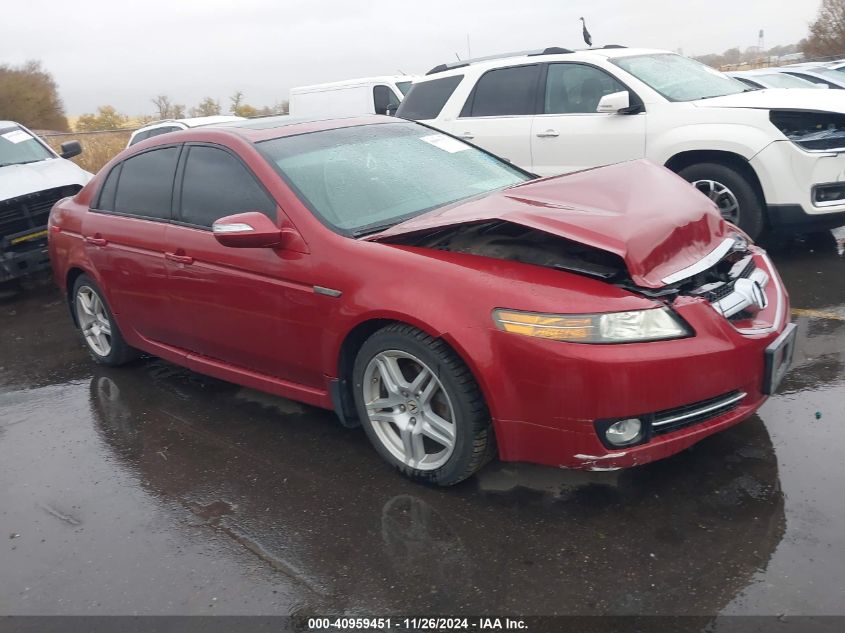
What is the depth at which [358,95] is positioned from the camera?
14.9m

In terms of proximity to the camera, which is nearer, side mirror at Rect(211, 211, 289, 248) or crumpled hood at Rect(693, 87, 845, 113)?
side mirror at Rect(211, 211, 289, 248)

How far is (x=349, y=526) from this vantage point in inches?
126

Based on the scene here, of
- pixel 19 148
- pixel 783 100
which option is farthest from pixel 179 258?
pixel 19 148

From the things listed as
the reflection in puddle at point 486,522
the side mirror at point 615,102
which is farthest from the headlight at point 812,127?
the reflection in puddle at point 486,522

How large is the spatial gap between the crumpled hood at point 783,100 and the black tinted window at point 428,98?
2588mm

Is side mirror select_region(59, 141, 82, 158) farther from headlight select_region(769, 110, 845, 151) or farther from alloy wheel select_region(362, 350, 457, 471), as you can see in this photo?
headlight select_region(769, 110, 845, 151)

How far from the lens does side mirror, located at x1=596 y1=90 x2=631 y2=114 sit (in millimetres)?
6582

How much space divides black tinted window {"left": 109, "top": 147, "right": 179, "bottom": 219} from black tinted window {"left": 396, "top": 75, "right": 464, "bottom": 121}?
3976 mm

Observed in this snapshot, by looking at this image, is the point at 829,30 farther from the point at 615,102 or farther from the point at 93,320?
the point at 93,320

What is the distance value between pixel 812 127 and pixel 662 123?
3.75ft

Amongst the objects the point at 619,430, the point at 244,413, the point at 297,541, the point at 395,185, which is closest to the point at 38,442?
the point at 244,413

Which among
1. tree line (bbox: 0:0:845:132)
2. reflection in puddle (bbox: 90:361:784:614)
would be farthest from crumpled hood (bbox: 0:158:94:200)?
tree line (bbox: 0:0:845:132)

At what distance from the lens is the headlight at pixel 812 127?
6059 mm

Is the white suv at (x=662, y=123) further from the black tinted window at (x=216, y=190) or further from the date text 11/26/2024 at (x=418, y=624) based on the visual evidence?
the date text 11/26/2024 at (x=418, y=624)
